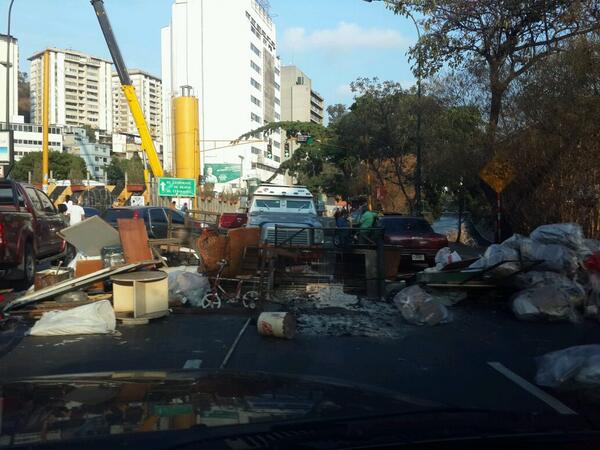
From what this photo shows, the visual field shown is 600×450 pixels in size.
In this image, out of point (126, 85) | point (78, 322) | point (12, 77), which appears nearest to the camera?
point (78, 322)

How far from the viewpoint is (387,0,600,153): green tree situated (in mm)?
15930

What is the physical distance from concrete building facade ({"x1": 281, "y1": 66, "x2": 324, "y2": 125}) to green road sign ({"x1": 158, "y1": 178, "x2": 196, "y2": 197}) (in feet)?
324

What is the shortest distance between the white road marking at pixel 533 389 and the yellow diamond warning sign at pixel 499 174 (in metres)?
9.34

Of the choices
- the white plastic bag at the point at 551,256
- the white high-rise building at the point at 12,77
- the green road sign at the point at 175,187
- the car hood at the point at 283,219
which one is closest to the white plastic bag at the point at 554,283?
the white plastic bag at the point at 551,256

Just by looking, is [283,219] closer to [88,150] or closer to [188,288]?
[188,288]

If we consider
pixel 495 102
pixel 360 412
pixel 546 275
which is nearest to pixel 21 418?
pixel 360 412

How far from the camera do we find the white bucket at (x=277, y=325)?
8.30 m

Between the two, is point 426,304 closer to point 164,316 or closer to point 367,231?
point 367,231

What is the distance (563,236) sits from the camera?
11477 mm

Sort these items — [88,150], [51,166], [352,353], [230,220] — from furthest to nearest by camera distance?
[88,150] → [51,166] → [230,220] → [352,353]

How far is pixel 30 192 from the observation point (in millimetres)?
14570

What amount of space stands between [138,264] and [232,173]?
71.3 m

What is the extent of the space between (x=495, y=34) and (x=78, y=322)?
13.0 metres

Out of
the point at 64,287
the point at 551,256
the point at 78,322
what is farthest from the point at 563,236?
the point at 64,287
